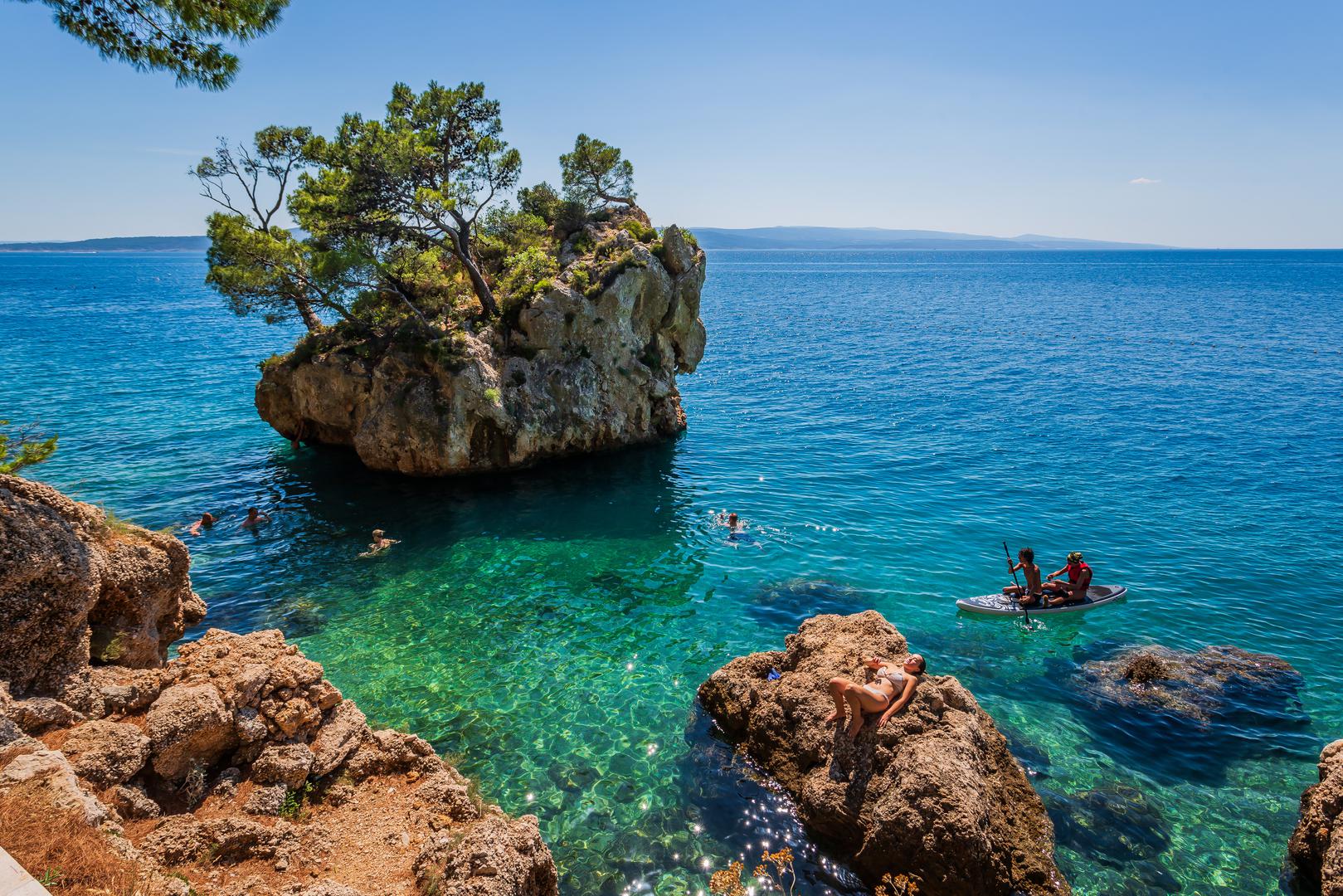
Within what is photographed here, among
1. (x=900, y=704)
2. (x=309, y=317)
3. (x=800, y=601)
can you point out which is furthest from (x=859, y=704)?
(x=309, y=317)

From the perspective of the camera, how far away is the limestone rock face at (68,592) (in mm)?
9359

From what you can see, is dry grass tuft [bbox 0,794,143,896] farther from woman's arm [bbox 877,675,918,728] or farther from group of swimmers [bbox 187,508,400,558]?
group of swimmers [bbox 187,508,400,558]

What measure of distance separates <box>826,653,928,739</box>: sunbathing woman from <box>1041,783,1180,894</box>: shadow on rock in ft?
11.5

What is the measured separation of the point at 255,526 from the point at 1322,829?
28.0 m

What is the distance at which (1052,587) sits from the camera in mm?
19125

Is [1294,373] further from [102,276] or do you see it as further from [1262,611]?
[102,276]

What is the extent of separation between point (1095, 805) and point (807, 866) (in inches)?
218

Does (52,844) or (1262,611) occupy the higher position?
(52,844)

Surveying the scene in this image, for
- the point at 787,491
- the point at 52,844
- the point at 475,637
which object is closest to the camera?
the point at 52,844

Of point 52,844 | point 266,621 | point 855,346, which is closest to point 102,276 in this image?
point 855,346

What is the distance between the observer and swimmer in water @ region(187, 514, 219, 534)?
2341 centimetres

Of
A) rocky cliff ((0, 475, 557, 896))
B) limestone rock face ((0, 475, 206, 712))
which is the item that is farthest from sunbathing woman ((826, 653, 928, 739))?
limestone rock face ((0, 475, 206, 712))

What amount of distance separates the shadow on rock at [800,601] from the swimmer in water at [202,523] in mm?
18504

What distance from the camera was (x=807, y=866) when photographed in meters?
10.9
